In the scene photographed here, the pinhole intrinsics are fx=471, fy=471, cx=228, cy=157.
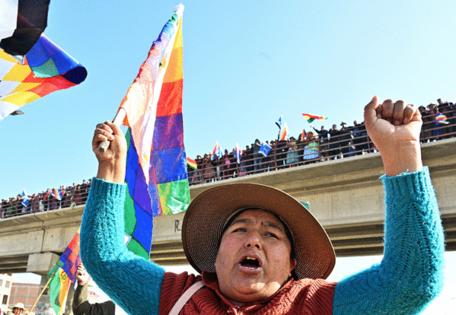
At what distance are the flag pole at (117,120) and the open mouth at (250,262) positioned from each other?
725 mm

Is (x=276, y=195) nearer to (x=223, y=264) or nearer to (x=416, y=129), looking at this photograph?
(x=223, y=264)

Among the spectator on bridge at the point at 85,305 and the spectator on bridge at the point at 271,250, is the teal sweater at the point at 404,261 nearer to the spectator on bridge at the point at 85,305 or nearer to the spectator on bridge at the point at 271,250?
the spectator on bridge at the point at 271,250

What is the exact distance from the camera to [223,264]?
1.81m

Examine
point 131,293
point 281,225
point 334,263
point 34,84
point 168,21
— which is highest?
point 168,21

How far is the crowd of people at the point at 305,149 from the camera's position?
1128 centimetres

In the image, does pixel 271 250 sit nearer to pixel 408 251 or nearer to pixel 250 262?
pixel 250 262

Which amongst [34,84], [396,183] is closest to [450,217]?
[34,84]

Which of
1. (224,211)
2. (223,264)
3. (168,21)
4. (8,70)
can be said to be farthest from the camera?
(168,21)

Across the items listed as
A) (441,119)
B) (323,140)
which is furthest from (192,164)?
(441,119)

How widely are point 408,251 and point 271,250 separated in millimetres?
535

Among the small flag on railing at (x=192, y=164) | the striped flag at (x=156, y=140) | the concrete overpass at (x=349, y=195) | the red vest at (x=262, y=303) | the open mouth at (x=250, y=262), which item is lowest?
the red vest at (x=262, y=303)

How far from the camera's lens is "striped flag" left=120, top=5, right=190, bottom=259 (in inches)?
164

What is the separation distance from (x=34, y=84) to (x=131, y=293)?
281cm

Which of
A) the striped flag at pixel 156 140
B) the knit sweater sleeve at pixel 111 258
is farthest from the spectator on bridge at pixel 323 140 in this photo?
the knit sweater sleeve at pixel 111 258
